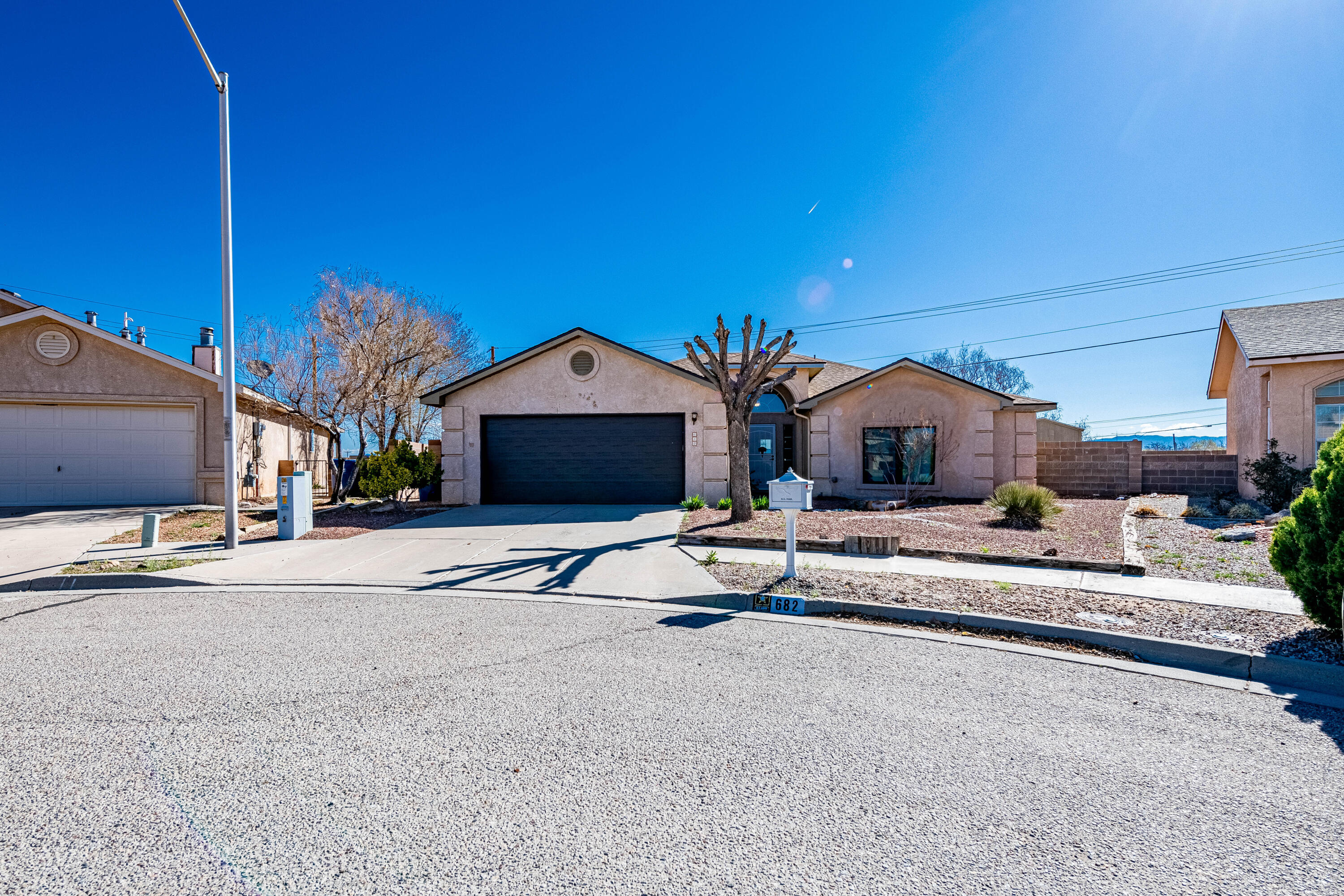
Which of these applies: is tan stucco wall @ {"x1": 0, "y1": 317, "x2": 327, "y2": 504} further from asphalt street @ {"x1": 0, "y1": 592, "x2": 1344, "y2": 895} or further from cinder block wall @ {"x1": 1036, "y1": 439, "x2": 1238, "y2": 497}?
cinder block wall @ {"x1": 1036, "y1": 439, "x2": 1238, "y2": 497}

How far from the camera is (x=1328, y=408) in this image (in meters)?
13.6

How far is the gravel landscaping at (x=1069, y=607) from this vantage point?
15.8 ft

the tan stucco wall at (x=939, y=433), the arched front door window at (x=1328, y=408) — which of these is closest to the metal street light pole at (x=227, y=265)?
the tan stucco wall at (x=939, y=433)

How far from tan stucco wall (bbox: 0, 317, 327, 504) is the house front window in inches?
630

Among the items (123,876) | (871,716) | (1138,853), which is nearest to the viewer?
(123,876)

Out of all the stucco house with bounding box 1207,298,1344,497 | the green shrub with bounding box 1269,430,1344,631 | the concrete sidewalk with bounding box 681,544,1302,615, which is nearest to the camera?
the green shrub with bounding box 1269,430,1344,631

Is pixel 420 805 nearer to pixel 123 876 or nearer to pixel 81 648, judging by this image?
pixel 123 876

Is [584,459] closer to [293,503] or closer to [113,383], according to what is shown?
[293,503]

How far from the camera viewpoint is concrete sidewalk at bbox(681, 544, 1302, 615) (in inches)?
239

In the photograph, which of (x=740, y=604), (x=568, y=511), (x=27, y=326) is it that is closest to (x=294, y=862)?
(x=740, y=604)

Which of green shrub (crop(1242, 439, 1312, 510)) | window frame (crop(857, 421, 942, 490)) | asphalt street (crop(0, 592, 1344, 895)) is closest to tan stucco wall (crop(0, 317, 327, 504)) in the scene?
asphalt street (crop(0, 592, 1344, 895))

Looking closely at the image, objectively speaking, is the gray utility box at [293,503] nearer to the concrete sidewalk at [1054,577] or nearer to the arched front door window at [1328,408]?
the concrete sidewalk at [1054,577]

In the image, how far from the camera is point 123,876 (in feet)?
7.40

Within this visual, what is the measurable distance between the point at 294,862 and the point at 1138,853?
125 inches
